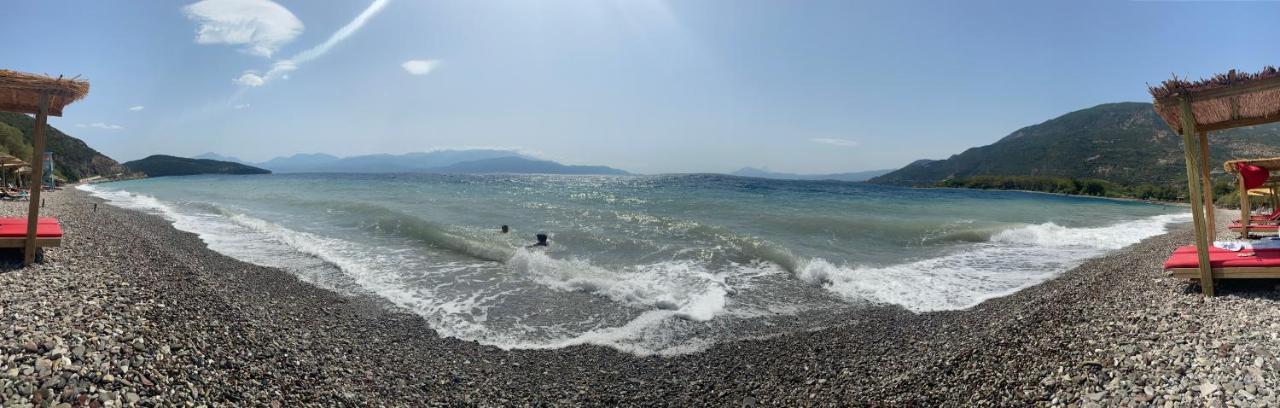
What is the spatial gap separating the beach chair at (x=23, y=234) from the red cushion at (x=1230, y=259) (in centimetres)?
1768

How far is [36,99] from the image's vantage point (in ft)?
24.7

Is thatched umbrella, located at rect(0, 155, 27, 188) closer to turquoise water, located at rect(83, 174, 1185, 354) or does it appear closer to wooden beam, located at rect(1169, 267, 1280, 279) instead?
turquoise water, located at rect(83, 174, 1185, 354)

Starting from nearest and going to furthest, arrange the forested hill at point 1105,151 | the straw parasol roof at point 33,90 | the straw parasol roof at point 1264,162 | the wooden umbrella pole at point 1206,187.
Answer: the straw parasol roof at point 33,90 < the wooden umbrella pole at point 1206,187 < the straw parasol roof at point 1264,162 < the forested hill at point 1105,151

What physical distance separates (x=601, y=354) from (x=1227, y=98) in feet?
30.5

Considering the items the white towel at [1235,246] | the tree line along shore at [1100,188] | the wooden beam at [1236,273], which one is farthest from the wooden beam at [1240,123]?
the tree line along shore at [1100,188]

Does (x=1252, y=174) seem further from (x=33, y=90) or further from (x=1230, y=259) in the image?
(x=33, y=90)

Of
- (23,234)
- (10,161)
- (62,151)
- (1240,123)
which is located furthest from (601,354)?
(62,151)

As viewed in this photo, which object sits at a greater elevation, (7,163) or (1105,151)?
(1105,151)

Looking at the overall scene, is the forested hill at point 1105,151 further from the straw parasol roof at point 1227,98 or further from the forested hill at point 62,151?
the forested hill at point 62,151

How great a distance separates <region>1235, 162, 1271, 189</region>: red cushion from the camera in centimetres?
1093

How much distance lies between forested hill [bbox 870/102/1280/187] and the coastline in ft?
215

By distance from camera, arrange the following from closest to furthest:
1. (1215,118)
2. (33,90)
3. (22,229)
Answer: (1215,118)
(33,90)
(22,229)

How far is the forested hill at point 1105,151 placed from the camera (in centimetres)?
7350

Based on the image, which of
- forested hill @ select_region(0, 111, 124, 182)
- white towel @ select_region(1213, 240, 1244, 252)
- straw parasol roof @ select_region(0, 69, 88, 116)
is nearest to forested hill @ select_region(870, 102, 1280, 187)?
white towel @ select_region(1213, 240, 1244, 252)
